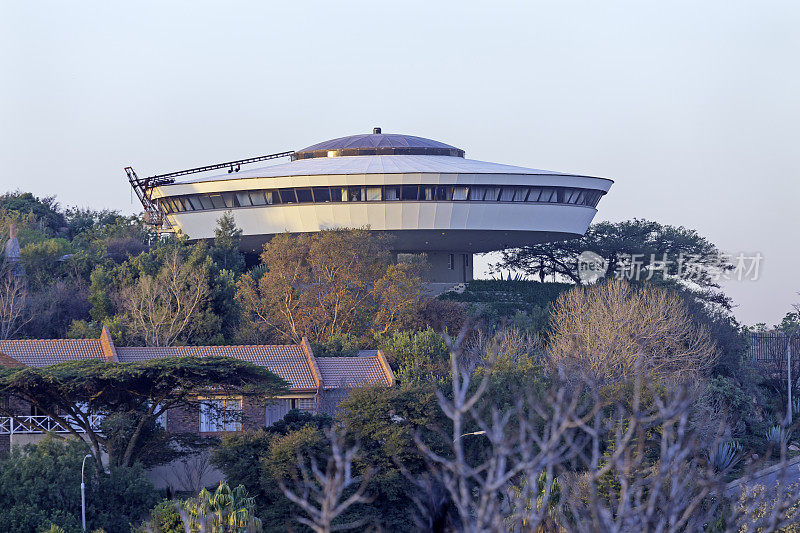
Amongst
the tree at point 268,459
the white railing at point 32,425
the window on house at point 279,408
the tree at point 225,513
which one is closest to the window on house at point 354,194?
the window on house at point 279,408

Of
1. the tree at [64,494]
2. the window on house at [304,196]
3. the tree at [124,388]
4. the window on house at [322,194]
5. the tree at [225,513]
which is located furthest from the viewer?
the window on house at [304,196]

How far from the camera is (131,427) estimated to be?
36094 millimetres

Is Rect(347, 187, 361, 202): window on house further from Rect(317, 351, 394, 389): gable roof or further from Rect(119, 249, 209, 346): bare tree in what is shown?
Rect(317, 351, 394, 389): gable roof

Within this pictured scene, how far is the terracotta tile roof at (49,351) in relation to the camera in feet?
139

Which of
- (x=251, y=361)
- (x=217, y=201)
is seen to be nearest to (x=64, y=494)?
(x=251, y=361)

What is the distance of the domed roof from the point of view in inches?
3319

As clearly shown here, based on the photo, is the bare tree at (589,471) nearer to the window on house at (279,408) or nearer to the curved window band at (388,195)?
the window on house at (279,408)

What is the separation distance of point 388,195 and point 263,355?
103 ft

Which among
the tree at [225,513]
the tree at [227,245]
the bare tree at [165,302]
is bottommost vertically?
the tree at [225,513]

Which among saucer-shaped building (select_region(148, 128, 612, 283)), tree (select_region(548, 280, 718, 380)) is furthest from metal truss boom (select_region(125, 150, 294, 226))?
tree (select_region(548, 280, 718, 380))

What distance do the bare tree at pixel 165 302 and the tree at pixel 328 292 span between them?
2.56 meters

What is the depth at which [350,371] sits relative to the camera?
44.4m

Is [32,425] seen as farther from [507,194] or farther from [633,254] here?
[633,254]

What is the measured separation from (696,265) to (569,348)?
4686 centimetres
